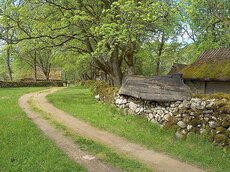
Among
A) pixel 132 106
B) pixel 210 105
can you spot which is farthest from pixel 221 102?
pixel 132 106

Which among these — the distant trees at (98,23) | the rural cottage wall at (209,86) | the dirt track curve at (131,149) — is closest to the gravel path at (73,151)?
the dirt track curve at (131,149)

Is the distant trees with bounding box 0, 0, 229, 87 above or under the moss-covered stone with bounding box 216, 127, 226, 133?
above

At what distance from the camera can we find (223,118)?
9516mm

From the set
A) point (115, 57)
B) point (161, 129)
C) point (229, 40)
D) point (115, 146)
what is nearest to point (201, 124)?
point (161, 129)

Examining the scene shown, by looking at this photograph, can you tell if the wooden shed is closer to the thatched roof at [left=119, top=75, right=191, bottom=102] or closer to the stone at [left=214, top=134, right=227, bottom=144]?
the thatched roof at [left=119, top=75, right=191, bottom=102]

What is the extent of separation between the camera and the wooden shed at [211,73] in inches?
781

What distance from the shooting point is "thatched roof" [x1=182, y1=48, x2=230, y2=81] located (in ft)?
65.4

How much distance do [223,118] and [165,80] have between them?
4.21m

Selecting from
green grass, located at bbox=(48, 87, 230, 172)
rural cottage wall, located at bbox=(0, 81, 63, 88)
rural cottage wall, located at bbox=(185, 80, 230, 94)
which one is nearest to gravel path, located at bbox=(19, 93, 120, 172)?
green grass, located at bbox=(48, 87, 230, 172)

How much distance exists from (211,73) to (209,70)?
0.60 metres

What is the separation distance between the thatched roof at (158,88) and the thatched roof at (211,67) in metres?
7.48

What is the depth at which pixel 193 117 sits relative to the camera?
10.5 metres

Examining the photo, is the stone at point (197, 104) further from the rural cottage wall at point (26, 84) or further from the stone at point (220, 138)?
the rural cottage wall at point (26, 84)

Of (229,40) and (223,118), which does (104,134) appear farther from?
(229,40)
